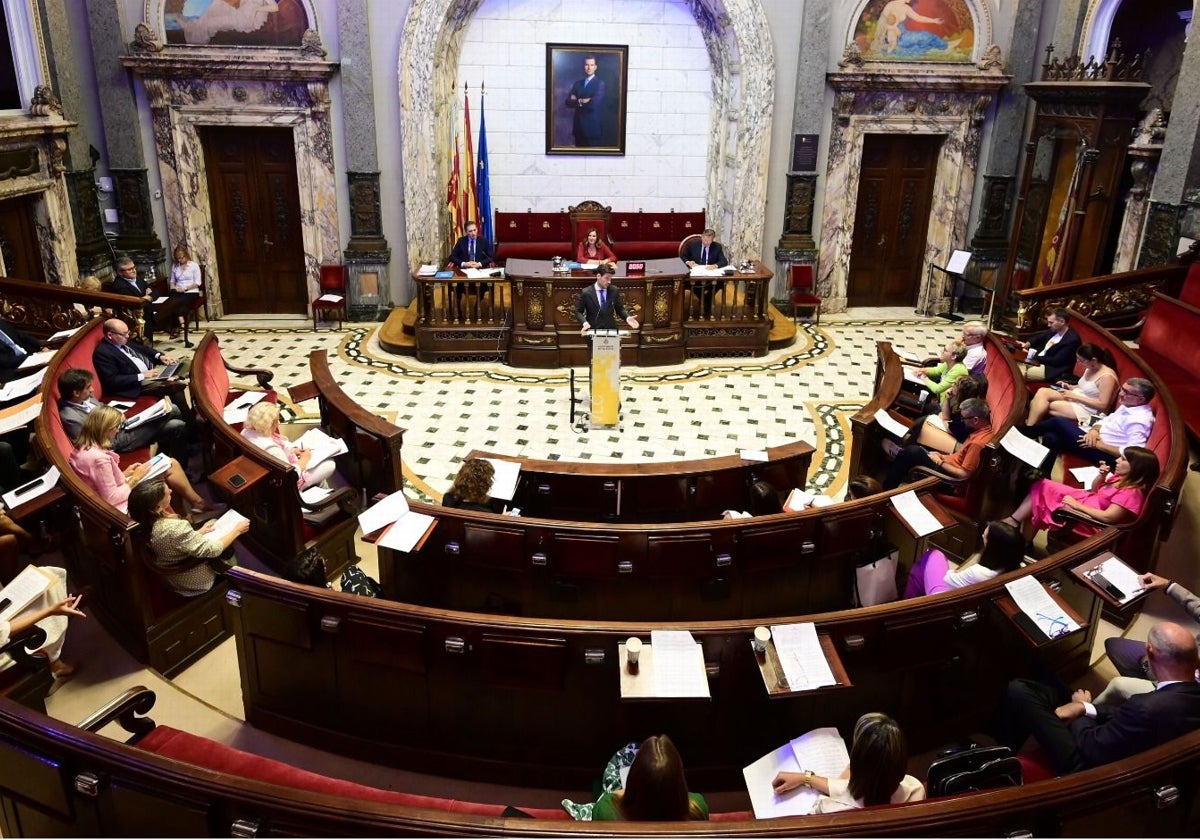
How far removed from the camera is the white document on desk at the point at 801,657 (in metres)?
3.41

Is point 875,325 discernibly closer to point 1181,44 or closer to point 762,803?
point 1181,44

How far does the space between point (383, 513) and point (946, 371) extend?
17.1ft

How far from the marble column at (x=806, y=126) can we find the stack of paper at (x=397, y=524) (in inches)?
352

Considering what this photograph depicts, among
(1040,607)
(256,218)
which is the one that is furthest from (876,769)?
(256,218)

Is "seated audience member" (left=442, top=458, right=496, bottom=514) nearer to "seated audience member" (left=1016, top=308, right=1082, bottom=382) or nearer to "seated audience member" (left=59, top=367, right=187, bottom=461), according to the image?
"seated audience member" (left=59, top=367, right=187, bottom=461)

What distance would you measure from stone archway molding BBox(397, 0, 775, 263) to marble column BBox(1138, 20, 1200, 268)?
4667 mm

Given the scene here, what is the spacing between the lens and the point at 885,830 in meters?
2.59

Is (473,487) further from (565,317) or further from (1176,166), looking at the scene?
(1176,166)

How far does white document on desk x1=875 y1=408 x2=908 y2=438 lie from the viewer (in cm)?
625

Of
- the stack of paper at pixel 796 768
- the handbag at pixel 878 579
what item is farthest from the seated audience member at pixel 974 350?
the stack of paper at pixel 796 768

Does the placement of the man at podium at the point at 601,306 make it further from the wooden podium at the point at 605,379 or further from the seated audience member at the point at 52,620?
the seated audience member at the point at 52,620

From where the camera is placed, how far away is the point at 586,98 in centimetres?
1255

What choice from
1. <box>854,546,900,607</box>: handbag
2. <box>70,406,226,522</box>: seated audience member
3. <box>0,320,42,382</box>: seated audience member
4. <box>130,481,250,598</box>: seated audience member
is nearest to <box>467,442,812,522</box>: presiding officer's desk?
<box>854,546,900,607</box>: handbag

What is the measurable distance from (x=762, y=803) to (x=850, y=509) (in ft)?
6.53
